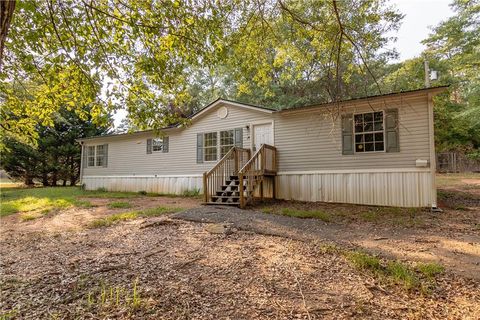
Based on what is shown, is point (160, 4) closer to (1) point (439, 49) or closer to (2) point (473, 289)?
(2) point (473, 289)

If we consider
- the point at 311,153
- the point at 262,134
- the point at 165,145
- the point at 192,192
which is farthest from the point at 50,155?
the point at 311,153

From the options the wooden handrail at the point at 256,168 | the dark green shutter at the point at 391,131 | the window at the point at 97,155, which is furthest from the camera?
the window at the point at 97,155

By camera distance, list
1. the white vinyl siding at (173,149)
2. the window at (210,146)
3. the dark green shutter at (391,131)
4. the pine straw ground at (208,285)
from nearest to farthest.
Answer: the pine straw ground at (208,285), the dark green shutter at (391,131), the white vinyl siding at (173,149), the window at (210,146)

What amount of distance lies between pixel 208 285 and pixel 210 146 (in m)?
8.96

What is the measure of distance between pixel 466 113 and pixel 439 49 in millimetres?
6508

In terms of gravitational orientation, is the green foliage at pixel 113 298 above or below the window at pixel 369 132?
below

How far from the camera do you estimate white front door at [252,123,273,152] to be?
10165 millimetres

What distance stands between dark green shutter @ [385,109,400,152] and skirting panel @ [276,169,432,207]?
2.32 feet

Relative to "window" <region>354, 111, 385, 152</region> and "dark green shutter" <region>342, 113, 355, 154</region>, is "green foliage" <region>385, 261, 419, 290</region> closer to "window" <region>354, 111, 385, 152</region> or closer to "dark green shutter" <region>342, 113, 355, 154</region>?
"window" <region>354, 111, 385, 152</region>

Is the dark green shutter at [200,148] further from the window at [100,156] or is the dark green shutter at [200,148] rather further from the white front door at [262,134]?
the window at [100,156]

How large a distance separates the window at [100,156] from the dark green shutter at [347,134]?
41.5 feet

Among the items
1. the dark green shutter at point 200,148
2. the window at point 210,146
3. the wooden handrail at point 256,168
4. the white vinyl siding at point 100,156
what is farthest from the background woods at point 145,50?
the white vinyl siding at point 100,156

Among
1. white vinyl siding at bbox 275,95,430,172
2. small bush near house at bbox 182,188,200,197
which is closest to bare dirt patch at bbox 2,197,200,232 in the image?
small bush near house at bbox 182,188,200,197

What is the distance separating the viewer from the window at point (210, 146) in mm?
11391
